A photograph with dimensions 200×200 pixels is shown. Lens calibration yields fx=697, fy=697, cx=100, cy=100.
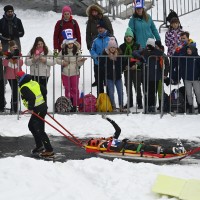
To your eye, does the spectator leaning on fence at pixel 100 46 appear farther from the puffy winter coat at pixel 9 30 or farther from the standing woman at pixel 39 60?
the puffy winter coat at pixel 9 30

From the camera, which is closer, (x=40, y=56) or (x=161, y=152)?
(x=161, y=152)

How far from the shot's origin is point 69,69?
14859mm

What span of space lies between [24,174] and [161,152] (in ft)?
8.44

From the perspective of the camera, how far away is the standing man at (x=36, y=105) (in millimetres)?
11609

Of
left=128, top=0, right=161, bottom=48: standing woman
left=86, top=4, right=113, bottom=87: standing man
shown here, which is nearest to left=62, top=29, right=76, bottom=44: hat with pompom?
left=86, top=4, right=113, bottom=87: standing man

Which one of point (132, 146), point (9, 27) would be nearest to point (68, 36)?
point (9, 27)

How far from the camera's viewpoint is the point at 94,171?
10406 millimetres

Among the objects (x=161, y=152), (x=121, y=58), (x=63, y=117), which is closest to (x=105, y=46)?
(x=121, y=58)

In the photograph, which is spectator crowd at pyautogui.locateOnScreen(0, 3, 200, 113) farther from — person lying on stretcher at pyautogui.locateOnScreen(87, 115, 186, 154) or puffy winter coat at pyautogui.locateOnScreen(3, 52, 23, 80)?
person lying on stretcher at pyautogui.locateOnScreen(87, 115, 186, 154)

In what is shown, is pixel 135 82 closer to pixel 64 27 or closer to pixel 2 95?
pixel 64 27

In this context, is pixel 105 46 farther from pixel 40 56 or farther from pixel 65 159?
pixel 65 159

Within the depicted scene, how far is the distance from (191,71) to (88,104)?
2259 mm

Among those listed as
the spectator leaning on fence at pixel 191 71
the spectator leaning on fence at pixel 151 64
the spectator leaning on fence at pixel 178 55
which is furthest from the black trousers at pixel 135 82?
the spectator leaning on fence at pixel 191 71

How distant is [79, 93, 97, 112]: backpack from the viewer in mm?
14680
